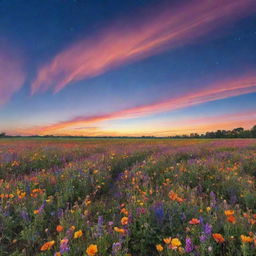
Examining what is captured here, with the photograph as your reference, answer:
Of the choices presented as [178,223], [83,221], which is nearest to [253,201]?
[178,223]

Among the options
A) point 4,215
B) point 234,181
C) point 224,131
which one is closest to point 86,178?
point 4,215

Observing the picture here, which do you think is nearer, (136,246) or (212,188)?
(136,246)

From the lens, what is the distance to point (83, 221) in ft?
7.34

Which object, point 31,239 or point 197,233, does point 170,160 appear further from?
point 31,239

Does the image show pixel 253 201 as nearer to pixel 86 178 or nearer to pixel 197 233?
pixel 197 233

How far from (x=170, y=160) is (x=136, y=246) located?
471 cm

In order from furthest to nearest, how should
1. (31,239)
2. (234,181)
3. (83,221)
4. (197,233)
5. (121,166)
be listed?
(121,166)
(234,181)
(83,221)
(31,239)
(197,233)

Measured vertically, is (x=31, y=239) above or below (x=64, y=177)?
below

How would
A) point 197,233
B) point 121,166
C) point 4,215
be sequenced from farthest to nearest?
point 121,166
point 4,215
point 197,233

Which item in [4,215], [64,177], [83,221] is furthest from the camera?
[64,177]

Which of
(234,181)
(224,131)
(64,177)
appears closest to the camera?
(234,181)

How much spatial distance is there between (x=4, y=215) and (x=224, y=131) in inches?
3676

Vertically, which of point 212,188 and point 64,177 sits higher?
point 64,177

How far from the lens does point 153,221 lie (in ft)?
7.56
